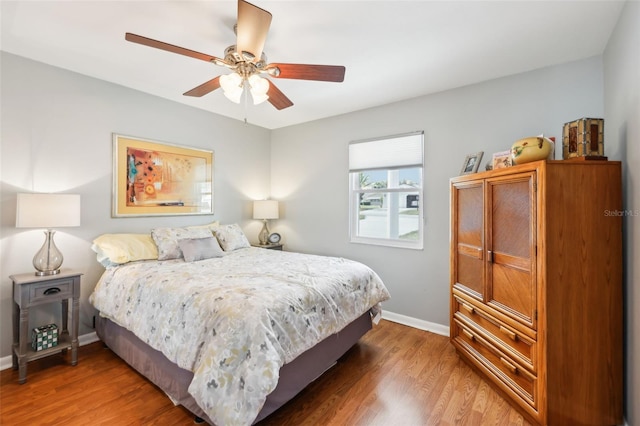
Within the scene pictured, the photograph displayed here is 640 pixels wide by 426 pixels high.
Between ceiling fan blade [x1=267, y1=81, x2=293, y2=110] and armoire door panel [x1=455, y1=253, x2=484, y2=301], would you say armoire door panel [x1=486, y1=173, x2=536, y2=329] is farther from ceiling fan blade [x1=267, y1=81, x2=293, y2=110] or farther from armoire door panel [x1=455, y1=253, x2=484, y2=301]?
ceiling fan blade [x1=267, y1=81, x2=293, y2=110]

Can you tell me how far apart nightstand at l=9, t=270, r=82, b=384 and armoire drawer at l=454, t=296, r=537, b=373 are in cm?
328

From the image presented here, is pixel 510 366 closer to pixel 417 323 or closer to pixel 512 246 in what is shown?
pixel 512 246

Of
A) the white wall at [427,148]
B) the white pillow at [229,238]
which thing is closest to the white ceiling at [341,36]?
the white wall at [427,148]

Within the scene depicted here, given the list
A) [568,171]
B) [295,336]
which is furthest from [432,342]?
[568,171]

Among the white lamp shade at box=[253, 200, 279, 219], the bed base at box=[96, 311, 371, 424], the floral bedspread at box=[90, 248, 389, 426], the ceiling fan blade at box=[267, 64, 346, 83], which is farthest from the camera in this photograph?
the white lamp shade at box=[253, 200, 279, 219]

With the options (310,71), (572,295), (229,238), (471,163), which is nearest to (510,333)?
(572,295)

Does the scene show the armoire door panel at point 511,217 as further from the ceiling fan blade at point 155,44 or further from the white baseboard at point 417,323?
the ceiling fan blade at point 155,44

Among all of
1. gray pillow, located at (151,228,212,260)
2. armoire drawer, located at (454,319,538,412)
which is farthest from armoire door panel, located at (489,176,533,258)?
gray pillow, located at (151,228,212,260)

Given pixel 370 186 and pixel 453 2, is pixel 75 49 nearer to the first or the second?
pixel 453 2

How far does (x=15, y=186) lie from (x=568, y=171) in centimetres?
409

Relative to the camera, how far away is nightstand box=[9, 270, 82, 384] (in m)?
2.13

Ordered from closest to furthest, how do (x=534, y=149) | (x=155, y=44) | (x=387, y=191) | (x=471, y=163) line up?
(x=155, y=44) → (x=534, y=149) → (x=471, y=163) → (x=387, y=191)

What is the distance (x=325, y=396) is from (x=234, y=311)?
100 cm

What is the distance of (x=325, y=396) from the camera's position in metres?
2.00
